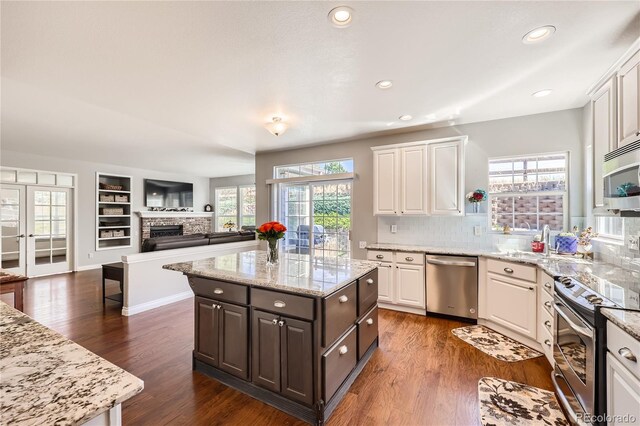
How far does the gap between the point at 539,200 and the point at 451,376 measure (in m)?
2.59

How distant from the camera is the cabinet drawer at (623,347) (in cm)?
122

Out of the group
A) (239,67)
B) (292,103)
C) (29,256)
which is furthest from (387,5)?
(29,256)

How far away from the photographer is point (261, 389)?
81.8 inches

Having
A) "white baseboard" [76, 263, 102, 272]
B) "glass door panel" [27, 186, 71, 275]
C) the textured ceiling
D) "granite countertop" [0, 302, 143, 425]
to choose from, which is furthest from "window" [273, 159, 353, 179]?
"white baseboard" [76, 263, 102, 272]

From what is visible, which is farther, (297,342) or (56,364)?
(297,342)

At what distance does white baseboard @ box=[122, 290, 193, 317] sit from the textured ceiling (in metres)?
2.57

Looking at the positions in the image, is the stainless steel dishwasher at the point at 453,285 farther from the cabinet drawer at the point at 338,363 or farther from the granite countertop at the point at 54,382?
A: the granite countertop at the point at 54,382

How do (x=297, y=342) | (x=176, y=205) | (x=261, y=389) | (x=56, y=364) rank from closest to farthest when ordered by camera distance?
(x=56, y=364) → (x=297, y=342) → (x=261, y=389) → (x=176, y=205)

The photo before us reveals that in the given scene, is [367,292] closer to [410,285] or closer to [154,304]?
[410,285]

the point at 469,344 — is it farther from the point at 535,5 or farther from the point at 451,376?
the point at 535,5

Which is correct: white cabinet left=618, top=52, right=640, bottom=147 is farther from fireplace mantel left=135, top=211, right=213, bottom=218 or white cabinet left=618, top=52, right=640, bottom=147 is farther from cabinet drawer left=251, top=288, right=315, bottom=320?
fireplace mantel left=135, top=211, right=213, bottom=218

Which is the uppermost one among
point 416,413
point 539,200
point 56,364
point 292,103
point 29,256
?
point 292,103

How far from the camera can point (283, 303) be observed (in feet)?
6.36

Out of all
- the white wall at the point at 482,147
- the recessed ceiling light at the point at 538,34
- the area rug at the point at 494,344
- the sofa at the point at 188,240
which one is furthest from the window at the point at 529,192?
the sofa at the point at 188,240
